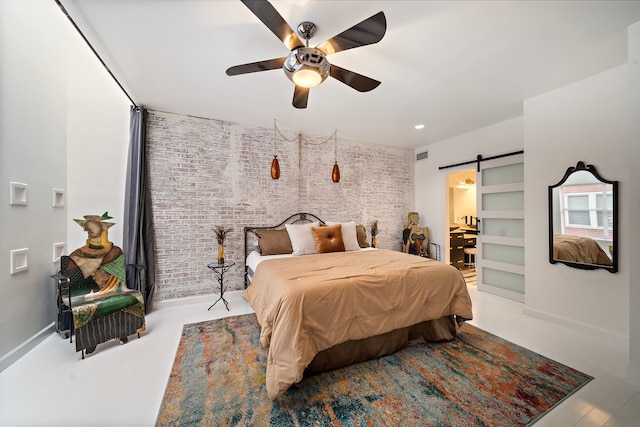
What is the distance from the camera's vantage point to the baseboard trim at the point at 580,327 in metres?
2.43

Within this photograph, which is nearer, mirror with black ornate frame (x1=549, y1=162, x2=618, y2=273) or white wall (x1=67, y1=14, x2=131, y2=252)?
mirror with black ornate frame (x1=549, y1=162, x2=618, y2=273)

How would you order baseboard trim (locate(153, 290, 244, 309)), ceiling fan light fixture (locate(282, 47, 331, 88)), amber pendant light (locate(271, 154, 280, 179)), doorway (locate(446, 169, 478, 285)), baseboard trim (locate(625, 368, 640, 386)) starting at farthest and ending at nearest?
doorway (locate(446, 169, 478, 285)), amber pendant light (locate(271, 154, 280, 179)), baseboard trim (locate(153, 290, 244, 309)), baseboard trim (locate(625, 368, 640, 386)), ceiling fan light fixture (locate(282, 47, 331, 88))

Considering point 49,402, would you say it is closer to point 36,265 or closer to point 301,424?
point 36,265

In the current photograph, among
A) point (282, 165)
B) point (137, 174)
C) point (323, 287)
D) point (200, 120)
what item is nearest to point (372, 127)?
point (282, 165)

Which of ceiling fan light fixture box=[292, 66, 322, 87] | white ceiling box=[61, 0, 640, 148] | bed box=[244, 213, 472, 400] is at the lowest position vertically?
bed box=[244, 213, 472, 400]

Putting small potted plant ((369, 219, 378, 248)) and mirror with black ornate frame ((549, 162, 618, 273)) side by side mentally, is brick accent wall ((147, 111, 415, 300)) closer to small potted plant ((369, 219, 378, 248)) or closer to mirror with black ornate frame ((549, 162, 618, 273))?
small potted plant ((369, 219, 378, 248))

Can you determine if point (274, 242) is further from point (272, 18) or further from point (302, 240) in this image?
point (272, 18)

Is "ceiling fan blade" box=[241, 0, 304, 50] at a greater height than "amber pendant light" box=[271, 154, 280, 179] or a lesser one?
greater

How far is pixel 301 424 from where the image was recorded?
1510mm

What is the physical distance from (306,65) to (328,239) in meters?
2.31

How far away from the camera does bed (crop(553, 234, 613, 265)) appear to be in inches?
102

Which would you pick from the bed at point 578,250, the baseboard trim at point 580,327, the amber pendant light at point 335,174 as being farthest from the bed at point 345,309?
the amber pendant light at point 335,174

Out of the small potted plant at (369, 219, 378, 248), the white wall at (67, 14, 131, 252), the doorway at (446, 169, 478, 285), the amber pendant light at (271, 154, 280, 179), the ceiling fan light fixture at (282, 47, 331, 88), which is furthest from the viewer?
the doorway at (446, 169, 478, 285)

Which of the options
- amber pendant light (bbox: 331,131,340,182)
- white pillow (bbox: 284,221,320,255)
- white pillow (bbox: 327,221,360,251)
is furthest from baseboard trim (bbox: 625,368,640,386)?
amber pendant light (bbox: 331,131,340,182)
